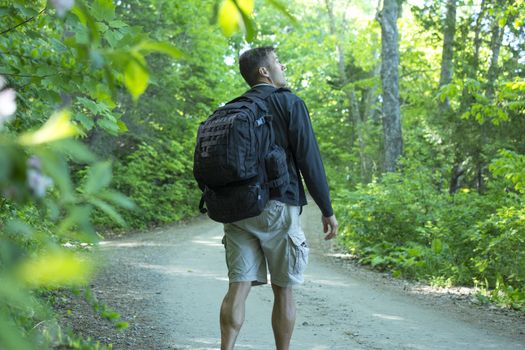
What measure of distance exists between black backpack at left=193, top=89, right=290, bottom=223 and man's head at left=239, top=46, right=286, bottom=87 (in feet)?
0.89

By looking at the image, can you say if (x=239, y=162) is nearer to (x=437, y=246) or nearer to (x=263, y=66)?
(x=263, y=66)

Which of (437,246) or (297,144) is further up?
(297,144)

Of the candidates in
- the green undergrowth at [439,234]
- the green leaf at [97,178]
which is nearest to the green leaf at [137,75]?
the green leaf at [97,178]

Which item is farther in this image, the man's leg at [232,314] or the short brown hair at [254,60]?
the short brown hair at [254,60]

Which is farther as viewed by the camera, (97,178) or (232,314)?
(232,314)

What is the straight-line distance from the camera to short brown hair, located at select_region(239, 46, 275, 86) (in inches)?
157

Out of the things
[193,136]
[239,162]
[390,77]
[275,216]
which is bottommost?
[275,216]

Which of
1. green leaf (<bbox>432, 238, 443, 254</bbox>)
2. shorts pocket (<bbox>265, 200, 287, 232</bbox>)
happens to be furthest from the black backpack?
green leaf (<bbox>432, 238, 443, 254</bbox>)

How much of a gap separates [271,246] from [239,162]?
60cm

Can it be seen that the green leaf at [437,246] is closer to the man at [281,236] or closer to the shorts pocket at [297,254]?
the man at [281,236]

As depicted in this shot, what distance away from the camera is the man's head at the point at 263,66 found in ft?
13.1

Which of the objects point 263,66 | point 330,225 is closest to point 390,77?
point 263,66

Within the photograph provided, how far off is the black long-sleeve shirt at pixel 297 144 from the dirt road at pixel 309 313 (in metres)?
1.59

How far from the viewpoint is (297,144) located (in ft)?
12.6
